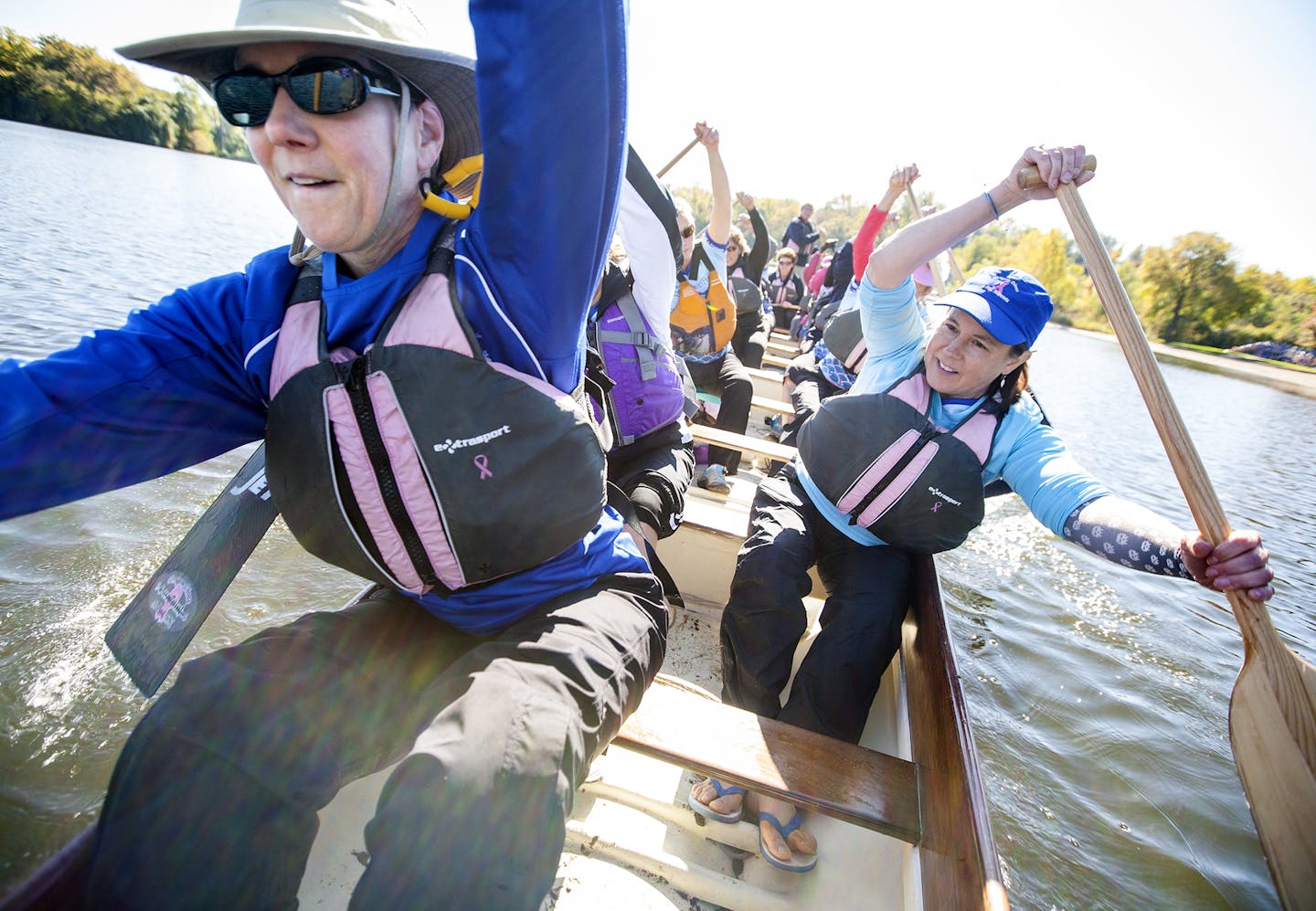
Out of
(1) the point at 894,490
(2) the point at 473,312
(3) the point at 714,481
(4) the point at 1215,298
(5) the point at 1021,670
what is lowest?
(5) the point at 1021,670

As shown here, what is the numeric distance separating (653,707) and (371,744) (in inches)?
29.3

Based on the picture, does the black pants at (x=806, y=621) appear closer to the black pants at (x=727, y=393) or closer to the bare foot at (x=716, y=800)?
the bare foot at (x=716, y=800)

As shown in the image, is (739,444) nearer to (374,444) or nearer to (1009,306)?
(1009,306)

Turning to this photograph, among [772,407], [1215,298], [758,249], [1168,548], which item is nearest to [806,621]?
[1168,548]

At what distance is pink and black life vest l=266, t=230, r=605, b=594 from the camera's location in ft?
3.67

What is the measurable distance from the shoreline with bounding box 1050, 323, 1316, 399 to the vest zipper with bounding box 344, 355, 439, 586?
3177cm

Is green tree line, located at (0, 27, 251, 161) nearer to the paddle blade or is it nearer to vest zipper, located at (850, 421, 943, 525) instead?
vest zipper, located at (850, 421, 943, 525)

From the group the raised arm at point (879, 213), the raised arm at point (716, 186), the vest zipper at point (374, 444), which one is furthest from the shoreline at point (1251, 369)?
the vest zipper at point (374, 444)

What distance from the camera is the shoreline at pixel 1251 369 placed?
2782 cm

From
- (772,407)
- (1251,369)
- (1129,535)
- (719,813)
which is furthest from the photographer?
(1251,369)

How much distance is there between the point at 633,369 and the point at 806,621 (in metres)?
1.18

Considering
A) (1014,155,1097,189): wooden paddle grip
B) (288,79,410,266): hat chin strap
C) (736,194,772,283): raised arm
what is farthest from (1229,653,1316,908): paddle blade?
(736,194,772,283): raised arm

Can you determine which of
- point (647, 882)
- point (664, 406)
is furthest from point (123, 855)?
point (664, 406)

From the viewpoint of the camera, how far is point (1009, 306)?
6.97 feet
